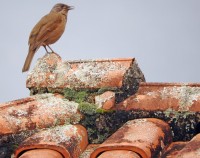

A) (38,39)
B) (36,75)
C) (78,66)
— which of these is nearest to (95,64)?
(78,66)

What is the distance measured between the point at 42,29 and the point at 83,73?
3361 mm

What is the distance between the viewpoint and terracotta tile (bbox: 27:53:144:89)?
4.21 m

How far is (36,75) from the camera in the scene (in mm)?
4574

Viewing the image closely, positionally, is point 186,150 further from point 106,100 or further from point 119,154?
point 106,100

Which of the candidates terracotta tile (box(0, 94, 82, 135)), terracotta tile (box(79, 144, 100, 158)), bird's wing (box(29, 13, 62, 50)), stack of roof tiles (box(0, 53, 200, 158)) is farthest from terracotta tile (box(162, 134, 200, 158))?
bird's wing (box(29, 13, 62, 50))

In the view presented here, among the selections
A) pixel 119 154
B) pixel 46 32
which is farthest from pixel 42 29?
pixel 119 154

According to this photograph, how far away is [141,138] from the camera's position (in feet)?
10.5

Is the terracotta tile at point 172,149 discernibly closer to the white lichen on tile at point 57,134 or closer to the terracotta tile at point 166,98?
the terracotta tile at point 166,98

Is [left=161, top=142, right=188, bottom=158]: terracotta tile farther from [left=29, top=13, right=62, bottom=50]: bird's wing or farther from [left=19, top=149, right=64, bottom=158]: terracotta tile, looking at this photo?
[left=29, top=13, right=62, bottom=50]: bird's wing

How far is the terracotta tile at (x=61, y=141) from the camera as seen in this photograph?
325cm

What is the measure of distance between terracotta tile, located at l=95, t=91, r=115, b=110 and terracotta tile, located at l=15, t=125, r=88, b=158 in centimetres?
26

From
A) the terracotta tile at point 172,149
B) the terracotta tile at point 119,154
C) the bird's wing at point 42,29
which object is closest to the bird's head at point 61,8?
the bird's wing at point 42,29

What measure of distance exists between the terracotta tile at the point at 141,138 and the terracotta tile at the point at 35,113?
528mm

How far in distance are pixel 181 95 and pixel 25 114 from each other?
3.86 ft
